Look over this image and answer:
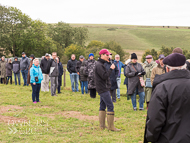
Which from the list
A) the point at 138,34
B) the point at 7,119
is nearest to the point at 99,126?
the point at 7,119

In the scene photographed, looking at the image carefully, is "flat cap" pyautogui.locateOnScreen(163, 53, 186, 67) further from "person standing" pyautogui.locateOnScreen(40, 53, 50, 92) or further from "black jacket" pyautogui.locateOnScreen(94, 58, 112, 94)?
"person standing" pyautogui.locateOnScreen(40, 53, 50, 92)

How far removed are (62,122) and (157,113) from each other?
4819 mm

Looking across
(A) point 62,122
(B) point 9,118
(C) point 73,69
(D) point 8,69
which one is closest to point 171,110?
(A) point 62,122

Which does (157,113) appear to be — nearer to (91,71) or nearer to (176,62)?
(176,62)

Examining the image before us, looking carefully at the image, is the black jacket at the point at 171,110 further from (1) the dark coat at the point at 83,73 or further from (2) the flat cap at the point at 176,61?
(1) the dark coat at the point at 83,73

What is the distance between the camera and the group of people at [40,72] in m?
10.2

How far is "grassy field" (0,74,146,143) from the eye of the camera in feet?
19.2

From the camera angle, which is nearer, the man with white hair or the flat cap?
the man with white hair

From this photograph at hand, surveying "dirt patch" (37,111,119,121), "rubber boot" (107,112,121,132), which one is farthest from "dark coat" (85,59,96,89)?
"rubber boot" (107,112,121,132)

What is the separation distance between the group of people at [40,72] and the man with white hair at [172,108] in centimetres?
775

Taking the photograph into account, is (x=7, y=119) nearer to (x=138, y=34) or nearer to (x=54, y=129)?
(x=54, y=129)

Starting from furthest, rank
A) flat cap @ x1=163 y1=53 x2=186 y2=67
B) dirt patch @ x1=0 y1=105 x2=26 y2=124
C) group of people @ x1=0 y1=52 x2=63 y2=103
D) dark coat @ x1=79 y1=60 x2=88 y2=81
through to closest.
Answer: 1. dark coat @ x1=79 y1=60 x2=88 y2=81
2. group of people @ x1=0 y1=52 x2=63 y2=103
3. dirt patch @ x1=0 y1=105 x2=26 y2=124
4. flat cap @ x1=163 y1=53 x2=186 y2=67

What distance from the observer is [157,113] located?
3.01 m

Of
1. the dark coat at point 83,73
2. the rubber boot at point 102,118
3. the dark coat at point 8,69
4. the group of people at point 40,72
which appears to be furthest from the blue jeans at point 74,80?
the rubber boot at point 102,118
